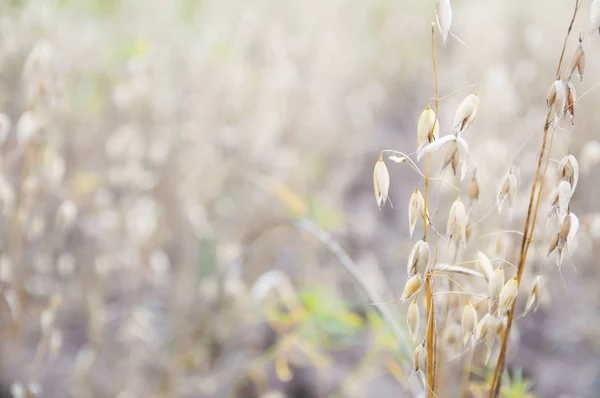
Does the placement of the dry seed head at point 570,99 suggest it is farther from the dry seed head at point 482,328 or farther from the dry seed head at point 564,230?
the dry seed head at point 482,328

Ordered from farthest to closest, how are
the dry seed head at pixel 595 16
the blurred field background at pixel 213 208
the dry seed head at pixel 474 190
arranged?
the blurred field background at pixel 213 208
the dry seed head at pixel 474 190
the dry seed head at pixel 595 16

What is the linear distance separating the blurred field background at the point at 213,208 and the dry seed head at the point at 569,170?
279 millimetres

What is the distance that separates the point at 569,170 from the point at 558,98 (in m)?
0.07

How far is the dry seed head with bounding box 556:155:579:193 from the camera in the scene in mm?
518

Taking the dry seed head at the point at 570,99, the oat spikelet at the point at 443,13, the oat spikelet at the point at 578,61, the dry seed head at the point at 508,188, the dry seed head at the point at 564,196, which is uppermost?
the oat spikelet at the point at 443,13

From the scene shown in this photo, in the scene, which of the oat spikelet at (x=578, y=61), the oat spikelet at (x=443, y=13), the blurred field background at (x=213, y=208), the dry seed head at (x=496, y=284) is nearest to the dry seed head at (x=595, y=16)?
the oat spikelet at (x=578, y=61)

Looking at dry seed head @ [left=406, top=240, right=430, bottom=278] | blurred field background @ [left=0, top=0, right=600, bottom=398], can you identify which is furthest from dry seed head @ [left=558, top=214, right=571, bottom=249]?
blurred field background @ [left=0, top=0, right=600, bottom=398]

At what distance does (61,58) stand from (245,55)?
18.7 inches

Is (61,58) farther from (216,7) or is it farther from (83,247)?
(216,7)

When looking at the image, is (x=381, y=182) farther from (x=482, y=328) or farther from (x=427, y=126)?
(x=482, y=328)

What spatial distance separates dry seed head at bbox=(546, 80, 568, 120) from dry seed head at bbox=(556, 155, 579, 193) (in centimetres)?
5

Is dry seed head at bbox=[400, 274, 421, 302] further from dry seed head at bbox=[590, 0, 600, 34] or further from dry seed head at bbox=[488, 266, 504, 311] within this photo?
dry seed head at bbox=[590, 0, 600, 34]

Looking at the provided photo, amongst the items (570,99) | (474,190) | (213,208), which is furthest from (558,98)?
(213,208)

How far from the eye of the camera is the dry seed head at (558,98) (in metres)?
0.49
